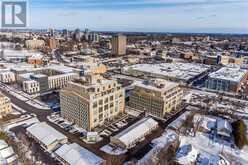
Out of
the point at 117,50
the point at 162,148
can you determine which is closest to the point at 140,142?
the point at 162,148

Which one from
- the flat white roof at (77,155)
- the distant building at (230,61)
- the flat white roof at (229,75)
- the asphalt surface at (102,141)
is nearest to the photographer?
the flat white roof at (77,155)

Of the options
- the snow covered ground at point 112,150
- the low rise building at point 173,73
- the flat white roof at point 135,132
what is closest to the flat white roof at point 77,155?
the snow covered ground at point 112,150

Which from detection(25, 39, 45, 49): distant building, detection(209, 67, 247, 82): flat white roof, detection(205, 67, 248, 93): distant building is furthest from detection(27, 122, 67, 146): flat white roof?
detection(25, 39, 45, 49): distant building

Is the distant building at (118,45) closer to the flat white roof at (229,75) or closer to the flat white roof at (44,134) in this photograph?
the flat white roof at (229,75)

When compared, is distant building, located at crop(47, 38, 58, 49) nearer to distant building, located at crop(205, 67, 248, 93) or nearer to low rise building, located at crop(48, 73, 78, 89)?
low rise building, located at crop(48, 73, 78, 89)

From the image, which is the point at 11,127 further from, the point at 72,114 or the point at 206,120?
the point at 206,120
